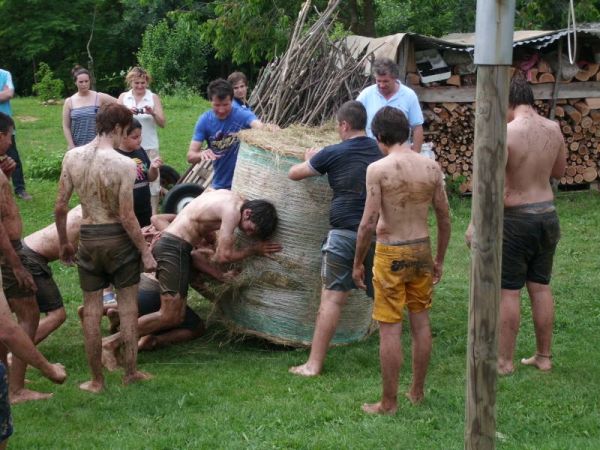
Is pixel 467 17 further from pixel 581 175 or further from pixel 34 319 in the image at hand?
pixel 34 319

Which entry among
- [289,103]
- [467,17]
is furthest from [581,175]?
[467,17]

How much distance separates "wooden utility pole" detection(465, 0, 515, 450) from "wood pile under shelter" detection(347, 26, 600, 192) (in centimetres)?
884

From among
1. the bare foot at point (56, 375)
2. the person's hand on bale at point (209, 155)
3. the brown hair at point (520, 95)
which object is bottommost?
the bare foot at point (56, 375)

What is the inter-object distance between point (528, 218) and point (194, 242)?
2487 millimetres

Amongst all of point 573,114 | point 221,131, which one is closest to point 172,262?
point 221,131

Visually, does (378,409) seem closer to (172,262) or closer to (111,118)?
(172,262)

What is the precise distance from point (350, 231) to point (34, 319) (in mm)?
2235

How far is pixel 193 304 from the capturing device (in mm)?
8562

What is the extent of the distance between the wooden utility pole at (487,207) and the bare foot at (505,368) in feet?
7.53

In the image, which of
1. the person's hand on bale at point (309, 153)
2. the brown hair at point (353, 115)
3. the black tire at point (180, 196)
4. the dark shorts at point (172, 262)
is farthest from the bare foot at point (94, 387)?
the black tire at point (180, 196)

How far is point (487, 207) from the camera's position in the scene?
157 inches

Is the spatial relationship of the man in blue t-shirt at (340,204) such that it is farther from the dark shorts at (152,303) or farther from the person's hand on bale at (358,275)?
the dark shorts at (152,303)

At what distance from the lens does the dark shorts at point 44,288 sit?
6.63m

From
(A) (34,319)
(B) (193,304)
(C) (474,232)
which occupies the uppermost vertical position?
(C) (474,232)
